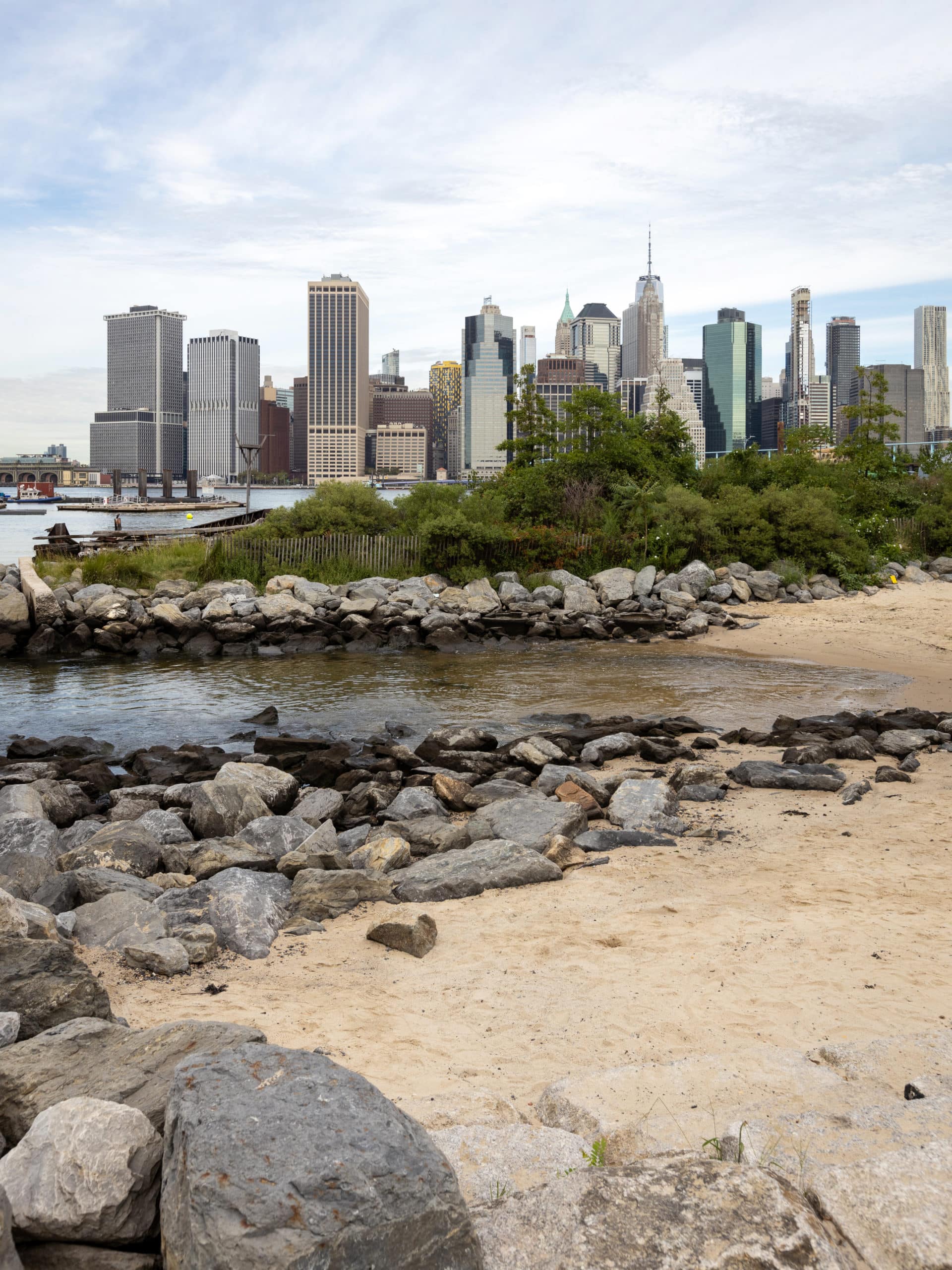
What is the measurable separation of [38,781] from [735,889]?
6.80 m

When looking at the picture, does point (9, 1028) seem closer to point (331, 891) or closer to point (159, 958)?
point (159, 958)

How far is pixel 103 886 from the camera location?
6.19 meters

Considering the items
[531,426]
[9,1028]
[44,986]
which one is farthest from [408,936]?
[531,426]

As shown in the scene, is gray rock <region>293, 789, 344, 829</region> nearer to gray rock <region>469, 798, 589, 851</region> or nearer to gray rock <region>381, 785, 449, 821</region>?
gray rock <region>381, 785, 449, 821</region>

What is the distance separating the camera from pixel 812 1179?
2.66m

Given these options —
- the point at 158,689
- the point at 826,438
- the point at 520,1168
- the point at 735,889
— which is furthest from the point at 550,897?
the point at 826,438

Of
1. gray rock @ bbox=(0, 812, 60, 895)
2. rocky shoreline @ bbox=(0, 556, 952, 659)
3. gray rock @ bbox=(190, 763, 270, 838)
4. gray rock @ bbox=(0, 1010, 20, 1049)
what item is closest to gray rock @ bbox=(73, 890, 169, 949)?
gray rock @ bbox=(0, 812, 60, 895)

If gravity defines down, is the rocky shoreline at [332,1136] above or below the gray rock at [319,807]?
above

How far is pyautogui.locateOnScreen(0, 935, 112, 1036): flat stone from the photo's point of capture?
386cm

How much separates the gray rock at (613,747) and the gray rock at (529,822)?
2525 mm

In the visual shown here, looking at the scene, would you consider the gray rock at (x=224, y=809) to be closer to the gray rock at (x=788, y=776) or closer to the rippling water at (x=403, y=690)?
the rippling water at (x=403, y=690)

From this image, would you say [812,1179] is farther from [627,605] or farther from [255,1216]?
[627,605]

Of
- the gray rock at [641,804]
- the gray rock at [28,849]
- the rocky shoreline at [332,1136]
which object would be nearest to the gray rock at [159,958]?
the rocky shoreline at [332,1136]

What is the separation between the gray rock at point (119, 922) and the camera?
541cm
